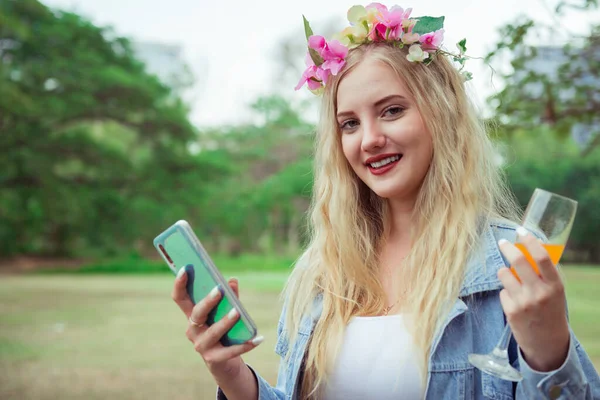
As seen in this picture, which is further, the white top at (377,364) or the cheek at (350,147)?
the cheek at (350,147)

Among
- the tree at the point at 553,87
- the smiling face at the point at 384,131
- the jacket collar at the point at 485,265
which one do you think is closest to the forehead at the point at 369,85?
the smiling face at the point at 384,131

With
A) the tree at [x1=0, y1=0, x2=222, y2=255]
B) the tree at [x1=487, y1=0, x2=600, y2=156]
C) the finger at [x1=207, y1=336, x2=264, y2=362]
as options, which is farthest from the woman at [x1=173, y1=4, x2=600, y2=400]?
the tree at [x1=0, y1=0, x2=222, y2=255]

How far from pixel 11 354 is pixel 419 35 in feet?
19.7

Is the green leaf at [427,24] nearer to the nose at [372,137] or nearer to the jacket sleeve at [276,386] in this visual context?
the nose at [372,137]

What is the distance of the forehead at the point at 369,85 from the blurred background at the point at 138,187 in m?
2.91

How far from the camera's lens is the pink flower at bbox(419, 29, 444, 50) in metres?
1.32

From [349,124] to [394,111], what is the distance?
0.12 metres

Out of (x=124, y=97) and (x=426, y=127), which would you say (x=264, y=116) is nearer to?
(x=124, y=97)

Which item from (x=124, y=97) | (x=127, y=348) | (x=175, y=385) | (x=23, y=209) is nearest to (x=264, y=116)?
(x=124, y=97)

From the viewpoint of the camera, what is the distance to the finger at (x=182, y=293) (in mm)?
1038

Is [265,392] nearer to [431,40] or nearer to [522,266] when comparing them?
[522,266]

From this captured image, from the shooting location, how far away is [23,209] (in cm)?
1090

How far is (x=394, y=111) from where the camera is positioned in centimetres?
126

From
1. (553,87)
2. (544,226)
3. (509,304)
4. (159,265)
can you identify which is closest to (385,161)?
(544,226)
